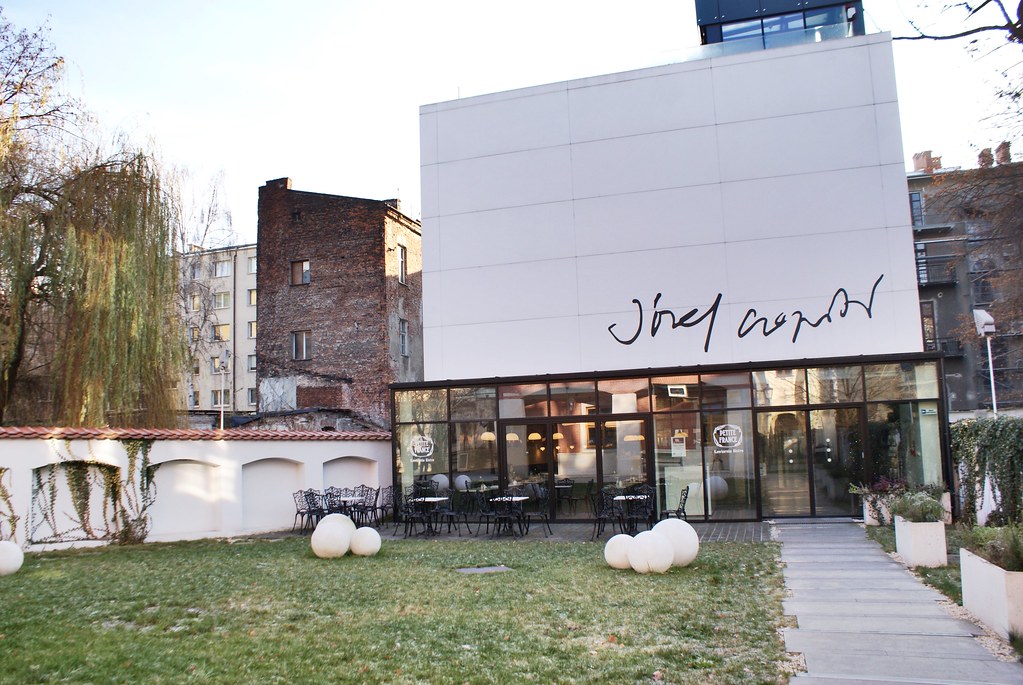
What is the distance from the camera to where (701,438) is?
17.3 metres

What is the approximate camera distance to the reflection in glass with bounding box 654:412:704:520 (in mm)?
17266

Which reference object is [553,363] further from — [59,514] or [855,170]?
[59,514]

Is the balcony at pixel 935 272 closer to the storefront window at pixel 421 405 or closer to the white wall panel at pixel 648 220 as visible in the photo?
the white wall panel at pixel 648 220

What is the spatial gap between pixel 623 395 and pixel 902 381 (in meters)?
5.73

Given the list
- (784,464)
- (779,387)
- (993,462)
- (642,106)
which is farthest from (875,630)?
(642,106)

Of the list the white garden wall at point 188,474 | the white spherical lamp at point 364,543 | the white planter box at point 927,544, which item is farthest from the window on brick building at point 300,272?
the white planter box at point 927,544

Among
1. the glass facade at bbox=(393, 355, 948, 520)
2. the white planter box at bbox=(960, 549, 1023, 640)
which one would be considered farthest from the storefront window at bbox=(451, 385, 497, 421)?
the white planter box at bbox=(960, 549, 1023, 640)

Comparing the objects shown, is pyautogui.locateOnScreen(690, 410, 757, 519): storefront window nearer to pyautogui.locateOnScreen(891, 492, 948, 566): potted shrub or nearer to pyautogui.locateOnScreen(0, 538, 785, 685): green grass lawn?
pyautogui.locateOnScreen(0, 538, 785, 685): green grass lawn

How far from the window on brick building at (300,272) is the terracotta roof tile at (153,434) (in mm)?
9696

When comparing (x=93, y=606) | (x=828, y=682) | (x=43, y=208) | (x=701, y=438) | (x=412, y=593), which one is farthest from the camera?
(x=701, y=438)

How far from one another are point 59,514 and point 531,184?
491 inches

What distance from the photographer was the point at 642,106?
1942 centimetres

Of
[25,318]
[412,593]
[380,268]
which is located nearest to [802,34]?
[380,268]
